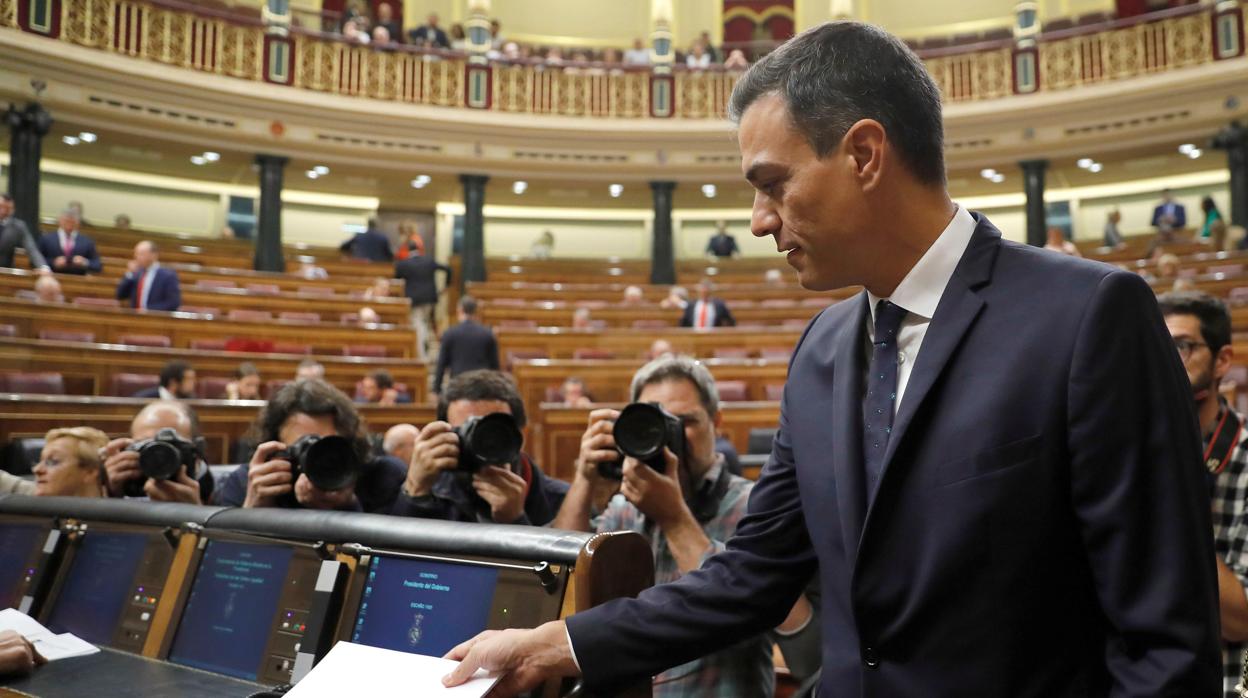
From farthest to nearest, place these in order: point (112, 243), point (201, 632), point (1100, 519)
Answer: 1. point (112, 243)
2. point (201, 632)
3. point (1100, 519)

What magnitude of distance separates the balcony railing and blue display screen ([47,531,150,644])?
309 inches

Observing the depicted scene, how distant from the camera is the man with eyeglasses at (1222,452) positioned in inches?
56.7

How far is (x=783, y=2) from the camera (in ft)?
45.2

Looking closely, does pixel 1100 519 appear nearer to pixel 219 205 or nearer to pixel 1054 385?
pixel 1054 385

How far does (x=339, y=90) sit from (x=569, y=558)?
33.5 ft

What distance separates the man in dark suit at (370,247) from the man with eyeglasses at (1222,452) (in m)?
9.58

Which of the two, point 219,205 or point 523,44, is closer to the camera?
point 219,205

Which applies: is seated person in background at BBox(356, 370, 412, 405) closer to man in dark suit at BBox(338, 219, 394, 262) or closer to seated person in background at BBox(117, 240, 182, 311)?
seated person in background at BBox(117, 240, 182, 311)

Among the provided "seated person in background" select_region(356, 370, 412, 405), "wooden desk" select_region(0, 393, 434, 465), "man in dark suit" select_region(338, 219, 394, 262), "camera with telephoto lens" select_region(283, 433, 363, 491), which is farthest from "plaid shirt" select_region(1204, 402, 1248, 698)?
"man in dark suit" select_region(338, 219, 394, 262)

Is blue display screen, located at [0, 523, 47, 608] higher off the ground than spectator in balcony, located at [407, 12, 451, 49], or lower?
lower

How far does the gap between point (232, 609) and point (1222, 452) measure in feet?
5.28

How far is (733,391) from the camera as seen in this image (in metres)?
6.17

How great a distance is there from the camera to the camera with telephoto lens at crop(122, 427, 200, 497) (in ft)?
6.49

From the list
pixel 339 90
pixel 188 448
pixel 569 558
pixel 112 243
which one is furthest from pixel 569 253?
pixel 569 558
